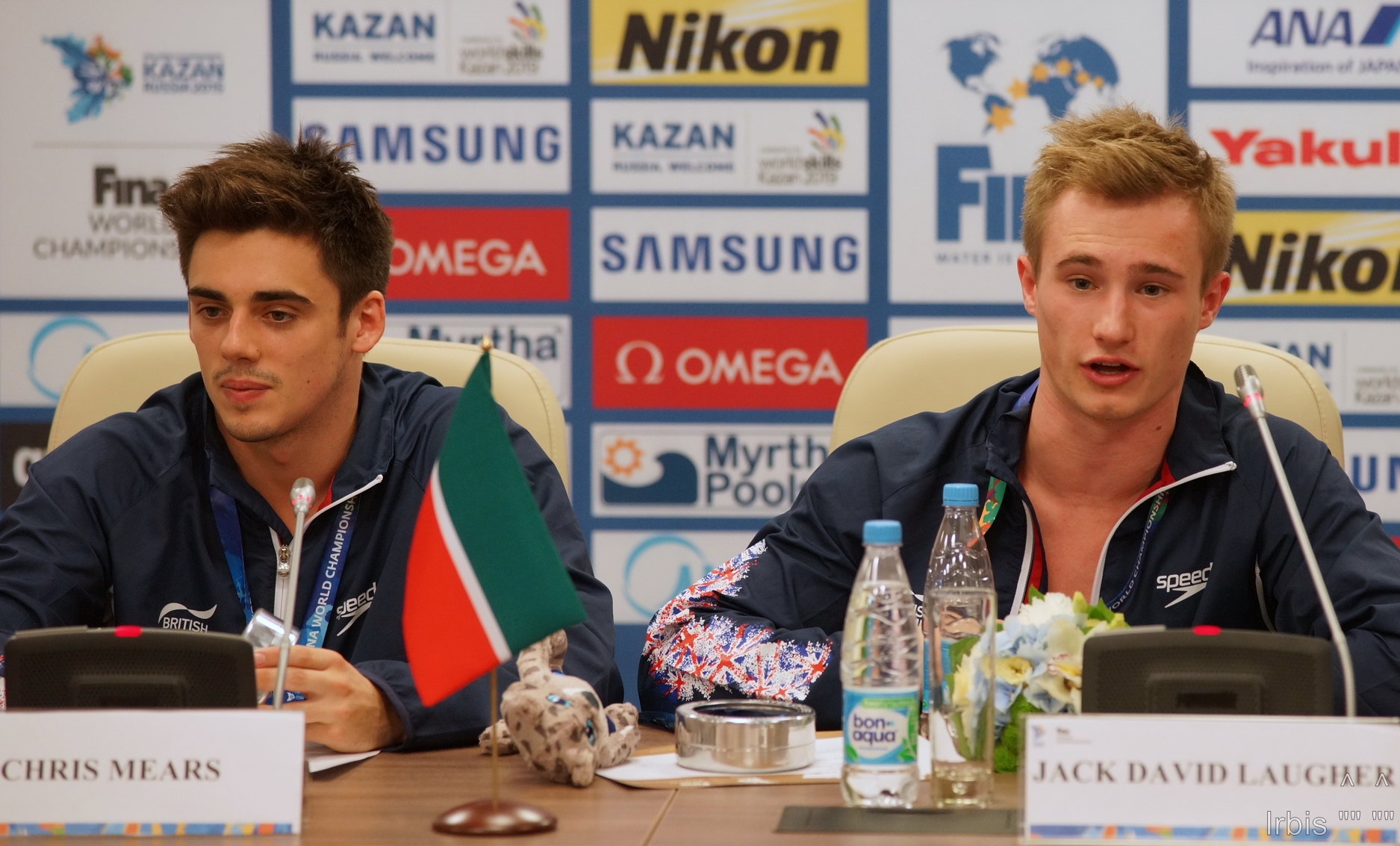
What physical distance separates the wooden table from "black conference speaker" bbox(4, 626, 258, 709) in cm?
12

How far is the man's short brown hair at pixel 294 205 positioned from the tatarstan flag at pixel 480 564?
2.82 feet

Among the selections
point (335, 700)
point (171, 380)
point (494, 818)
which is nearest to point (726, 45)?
point (171, 380)

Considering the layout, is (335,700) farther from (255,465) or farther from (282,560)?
(255,465)

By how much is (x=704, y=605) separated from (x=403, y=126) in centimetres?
203

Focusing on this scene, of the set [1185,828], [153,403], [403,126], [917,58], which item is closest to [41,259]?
[403,126]

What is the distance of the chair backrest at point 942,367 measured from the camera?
2.08m

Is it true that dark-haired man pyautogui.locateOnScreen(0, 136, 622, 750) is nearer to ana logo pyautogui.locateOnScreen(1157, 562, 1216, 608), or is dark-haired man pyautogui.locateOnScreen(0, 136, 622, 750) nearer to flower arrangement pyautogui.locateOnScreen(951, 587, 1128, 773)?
flower arrangement pyautogui.locateOnScreen(951, 587, 1128, 773)

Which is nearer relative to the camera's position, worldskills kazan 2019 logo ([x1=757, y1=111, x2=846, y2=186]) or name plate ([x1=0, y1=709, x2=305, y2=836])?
name plate ([x1=0, y1=709, x2=305, y2=836])

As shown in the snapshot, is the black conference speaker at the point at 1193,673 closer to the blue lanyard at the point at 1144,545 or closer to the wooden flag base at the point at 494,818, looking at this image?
the wooden flag base at the point at 494,818

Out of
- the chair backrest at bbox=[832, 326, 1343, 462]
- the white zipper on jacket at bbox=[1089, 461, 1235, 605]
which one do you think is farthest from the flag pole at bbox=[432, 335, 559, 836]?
the chair backrest at bbox=[832, 326, 1343, 462]

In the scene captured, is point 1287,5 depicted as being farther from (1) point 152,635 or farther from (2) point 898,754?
(1) point 152,635

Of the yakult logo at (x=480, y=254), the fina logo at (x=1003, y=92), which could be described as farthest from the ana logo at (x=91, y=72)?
the fina logo at (x=1003, y=92)

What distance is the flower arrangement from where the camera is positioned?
127cm

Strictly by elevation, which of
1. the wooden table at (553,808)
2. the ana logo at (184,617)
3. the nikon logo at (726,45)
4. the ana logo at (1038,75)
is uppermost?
the nikon logo at (726,45)
